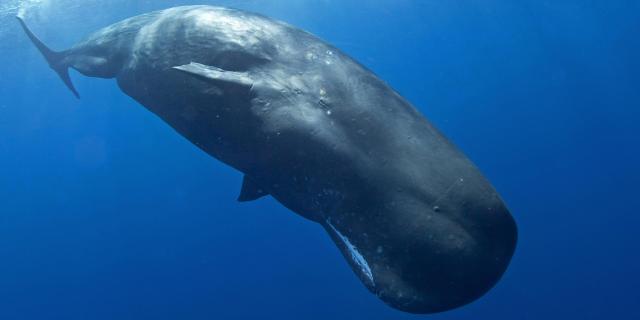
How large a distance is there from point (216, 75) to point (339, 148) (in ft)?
5.35

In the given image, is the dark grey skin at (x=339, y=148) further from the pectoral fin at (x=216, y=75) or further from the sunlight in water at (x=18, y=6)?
the sunlight in water at (x=18, y=6)

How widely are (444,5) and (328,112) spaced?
7104cm

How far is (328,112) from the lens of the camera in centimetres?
520

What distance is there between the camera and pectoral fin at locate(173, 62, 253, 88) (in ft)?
17.4

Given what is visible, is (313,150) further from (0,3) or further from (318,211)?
(0,3)

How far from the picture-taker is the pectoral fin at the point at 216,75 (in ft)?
17.4

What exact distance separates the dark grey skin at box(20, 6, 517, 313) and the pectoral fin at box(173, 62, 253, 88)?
0.02m

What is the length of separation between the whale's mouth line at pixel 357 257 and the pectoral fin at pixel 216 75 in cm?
186

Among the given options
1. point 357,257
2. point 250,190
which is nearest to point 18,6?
point 250,190

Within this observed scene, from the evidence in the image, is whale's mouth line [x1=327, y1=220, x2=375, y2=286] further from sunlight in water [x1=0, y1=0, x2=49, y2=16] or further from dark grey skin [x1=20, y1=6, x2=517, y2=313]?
sunlight in water [x1=0, y1=0, x2=49, y2=16]

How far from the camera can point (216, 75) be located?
5398mm

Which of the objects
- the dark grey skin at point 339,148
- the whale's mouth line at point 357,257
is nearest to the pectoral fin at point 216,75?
the dark grey skin at point 339,148

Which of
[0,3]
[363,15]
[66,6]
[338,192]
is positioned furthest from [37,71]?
[338,192]

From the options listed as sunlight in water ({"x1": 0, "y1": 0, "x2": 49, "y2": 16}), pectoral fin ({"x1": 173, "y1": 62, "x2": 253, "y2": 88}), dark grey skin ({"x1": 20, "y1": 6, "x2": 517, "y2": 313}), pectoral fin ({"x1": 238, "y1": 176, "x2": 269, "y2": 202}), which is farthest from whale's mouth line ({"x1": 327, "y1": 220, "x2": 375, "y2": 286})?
sunlight in water ({"x1": 0, "y1": 0, "x2": 49, "y2": 16})
